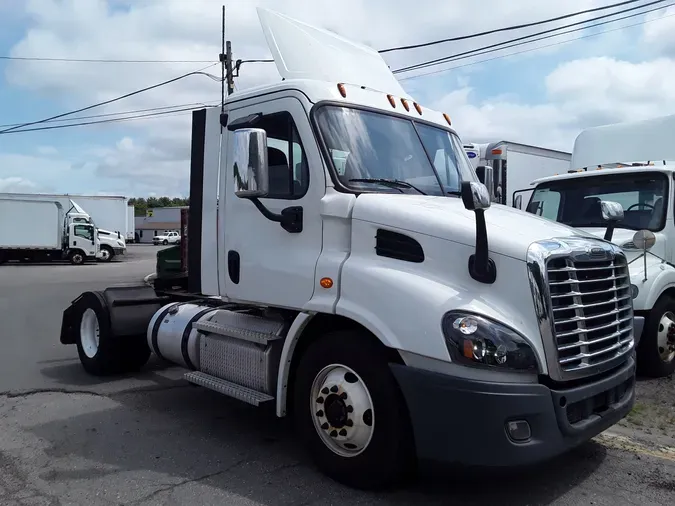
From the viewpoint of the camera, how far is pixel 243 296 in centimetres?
507

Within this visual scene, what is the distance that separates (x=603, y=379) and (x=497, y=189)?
2.90m

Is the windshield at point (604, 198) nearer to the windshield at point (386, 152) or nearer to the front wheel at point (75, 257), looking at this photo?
the windshield at point (386, 152)

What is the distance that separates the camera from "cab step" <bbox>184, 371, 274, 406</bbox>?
15.3 ft

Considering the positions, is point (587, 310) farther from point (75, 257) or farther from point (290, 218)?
point (75, 257)

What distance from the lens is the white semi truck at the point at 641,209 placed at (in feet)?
22.3

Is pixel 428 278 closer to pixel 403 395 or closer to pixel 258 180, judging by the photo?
pixel 403 395

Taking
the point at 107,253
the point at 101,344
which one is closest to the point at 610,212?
the point at 101,344

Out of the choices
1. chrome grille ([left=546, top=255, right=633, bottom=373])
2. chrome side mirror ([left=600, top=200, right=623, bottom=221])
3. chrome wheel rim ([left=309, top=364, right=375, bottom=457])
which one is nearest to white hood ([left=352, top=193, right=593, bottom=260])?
chrome grille ([left=546, top=255, right=633, bottom=373])

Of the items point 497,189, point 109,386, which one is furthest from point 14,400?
point 497,189

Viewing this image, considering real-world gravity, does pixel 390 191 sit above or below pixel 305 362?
above

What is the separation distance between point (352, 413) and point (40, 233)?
3176cm

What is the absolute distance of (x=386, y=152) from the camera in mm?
4676

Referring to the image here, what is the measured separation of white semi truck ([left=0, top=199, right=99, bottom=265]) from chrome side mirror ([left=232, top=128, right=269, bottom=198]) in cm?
3093

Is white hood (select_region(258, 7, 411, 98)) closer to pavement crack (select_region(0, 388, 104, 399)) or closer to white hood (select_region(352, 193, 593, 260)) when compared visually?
white hood (select_region(352, 193, 593, 260))
